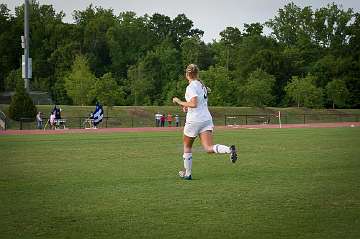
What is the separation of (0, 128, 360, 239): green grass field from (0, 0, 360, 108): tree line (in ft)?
208

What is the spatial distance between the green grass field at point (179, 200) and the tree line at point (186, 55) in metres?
63.3

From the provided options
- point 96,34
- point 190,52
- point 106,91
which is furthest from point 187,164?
point 96,34

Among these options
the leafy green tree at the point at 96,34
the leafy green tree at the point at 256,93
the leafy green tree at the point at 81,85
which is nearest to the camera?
the leafy green tree at the point at 81,85

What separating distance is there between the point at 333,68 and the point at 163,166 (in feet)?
271

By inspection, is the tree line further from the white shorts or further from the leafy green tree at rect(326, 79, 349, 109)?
the white shorts

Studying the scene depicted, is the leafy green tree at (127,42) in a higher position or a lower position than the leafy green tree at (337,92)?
higher

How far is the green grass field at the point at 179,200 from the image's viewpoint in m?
6.86

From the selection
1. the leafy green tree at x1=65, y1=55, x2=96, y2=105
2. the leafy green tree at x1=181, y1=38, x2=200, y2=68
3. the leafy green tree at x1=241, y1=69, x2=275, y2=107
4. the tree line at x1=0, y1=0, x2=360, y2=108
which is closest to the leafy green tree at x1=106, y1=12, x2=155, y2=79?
the tree line at x1=0, y1=0, x2=360, y2=108

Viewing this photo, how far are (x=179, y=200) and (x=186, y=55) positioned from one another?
294 ft

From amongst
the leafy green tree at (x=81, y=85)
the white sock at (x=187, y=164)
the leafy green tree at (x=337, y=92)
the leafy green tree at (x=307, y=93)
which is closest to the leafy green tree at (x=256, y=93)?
the leafy green tree at (x=307, y=93)

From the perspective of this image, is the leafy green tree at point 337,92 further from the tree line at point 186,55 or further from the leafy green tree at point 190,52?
the leafy green tree at point 190,52

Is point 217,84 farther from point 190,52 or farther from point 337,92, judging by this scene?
point 190,52

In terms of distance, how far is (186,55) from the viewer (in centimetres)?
9794

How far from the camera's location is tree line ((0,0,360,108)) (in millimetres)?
83750
